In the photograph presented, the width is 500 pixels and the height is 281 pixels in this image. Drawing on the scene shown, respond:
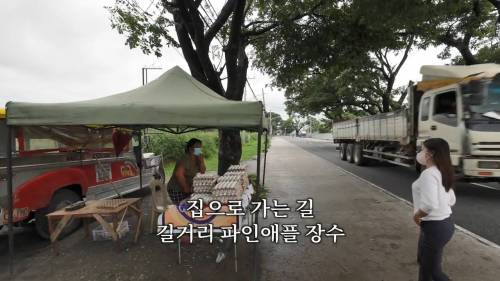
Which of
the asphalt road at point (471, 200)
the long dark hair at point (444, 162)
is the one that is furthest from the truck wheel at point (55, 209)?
the asphalt road at point (471, 200)

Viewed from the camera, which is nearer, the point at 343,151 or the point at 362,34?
the point at 362,34

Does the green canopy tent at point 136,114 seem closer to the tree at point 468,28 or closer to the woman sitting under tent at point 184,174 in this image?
the woman sitting under tent at point 184,174

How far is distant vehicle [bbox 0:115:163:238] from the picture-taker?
5.28m

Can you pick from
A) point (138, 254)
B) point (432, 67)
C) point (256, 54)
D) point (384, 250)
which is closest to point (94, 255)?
point (138, 254)

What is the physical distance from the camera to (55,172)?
581 centimetres

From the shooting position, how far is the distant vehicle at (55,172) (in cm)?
528

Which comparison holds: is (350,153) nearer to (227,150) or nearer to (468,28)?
(468,28)

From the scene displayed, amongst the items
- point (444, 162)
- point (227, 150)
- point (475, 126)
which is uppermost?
point (475, 126)

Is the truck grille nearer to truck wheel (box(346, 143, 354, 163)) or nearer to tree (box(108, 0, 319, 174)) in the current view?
tree (box(108, 0, 319, 174))

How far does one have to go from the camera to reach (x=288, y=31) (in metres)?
10.1

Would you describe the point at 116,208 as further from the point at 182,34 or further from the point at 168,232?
the point at 182,34

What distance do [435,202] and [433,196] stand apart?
0.05m

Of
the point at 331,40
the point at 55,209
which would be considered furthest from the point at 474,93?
the point at 55,209

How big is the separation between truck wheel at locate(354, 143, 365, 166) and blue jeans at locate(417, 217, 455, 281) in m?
13.4
